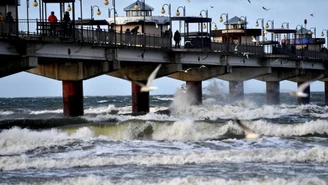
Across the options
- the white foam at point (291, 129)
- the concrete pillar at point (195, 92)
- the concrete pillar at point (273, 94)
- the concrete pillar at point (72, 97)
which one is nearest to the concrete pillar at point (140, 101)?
the concrete pillar at point (72, 97)

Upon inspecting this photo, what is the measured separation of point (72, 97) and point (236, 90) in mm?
33060

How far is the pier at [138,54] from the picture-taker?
143 ft

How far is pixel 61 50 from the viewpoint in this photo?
149ft

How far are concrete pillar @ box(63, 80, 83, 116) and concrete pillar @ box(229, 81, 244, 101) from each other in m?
32.2

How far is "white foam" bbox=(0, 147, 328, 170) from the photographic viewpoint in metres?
32.9

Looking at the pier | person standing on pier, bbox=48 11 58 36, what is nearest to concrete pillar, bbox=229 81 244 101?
the pier

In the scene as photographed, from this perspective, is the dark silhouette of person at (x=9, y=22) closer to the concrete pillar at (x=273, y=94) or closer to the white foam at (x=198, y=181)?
the white foam at (x=198, y=181)

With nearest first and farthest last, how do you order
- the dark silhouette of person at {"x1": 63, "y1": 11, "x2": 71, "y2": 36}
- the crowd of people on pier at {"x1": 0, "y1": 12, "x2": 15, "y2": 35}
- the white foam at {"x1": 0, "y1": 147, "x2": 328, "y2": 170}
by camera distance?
the white foam at {"x1": 0, "y1": 147, "x2": 328, "y2": 170}, the crowd of people on pier at {"x1": 0, "y1": 12, "x2": 15, "y2": 35}, the dark silhouette of person at {"x1": 63, "y1": 11, "x2": 71, "y2": 36}

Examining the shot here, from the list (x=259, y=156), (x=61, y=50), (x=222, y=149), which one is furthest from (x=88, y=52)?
(x=259, y=156)

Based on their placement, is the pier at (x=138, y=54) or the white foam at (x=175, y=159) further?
the pier at (x=138, y=54)

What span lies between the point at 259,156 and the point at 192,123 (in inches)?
460

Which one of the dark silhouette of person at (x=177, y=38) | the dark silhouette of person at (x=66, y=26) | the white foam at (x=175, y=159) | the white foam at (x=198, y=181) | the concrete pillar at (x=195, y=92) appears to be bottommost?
the concrete pillar at (x=195, y=92)

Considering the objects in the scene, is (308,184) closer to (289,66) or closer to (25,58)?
(25,58)

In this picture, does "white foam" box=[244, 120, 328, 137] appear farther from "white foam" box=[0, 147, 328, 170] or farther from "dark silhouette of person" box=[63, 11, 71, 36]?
"dark silhouette of person" box=[63, 11, 71, 36]
